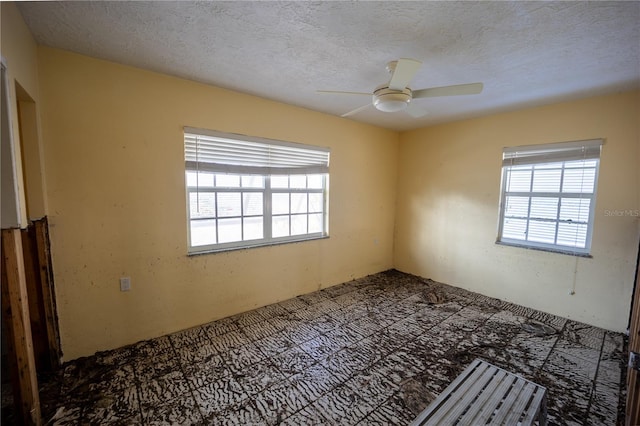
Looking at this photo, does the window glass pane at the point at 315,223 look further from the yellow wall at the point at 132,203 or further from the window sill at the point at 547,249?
the window sill at the point at 547,249

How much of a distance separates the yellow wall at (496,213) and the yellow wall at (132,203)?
228 cm

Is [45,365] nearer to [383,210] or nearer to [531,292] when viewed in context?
[383,210]

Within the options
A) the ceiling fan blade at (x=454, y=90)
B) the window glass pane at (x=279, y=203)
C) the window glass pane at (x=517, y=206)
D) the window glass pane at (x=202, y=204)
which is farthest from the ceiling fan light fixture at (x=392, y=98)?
the window glass pane at (x=517, y=206)

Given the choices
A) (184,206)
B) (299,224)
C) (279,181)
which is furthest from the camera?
(299,224)

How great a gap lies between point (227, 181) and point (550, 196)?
12.5ft

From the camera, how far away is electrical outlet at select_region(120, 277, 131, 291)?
227 centimetres

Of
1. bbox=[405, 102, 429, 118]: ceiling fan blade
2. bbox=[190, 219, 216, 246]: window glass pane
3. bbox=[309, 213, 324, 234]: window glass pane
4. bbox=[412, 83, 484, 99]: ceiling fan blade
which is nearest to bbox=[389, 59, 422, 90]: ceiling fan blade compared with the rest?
bbox=[412, 83, 484, 99]: ceiling fan blade

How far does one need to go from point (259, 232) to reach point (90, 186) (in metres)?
1.61

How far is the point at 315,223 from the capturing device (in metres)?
3.70

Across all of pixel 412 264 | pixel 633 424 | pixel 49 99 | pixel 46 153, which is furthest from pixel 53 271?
pixel 412 264

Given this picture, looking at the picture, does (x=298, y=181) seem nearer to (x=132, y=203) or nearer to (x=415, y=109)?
(x=415, y=109)

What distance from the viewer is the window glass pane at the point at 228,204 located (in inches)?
112

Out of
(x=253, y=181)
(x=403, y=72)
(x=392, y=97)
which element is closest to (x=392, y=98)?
(x=392, y=97)

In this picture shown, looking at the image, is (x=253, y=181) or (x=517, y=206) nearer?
(x=253, y=181)
